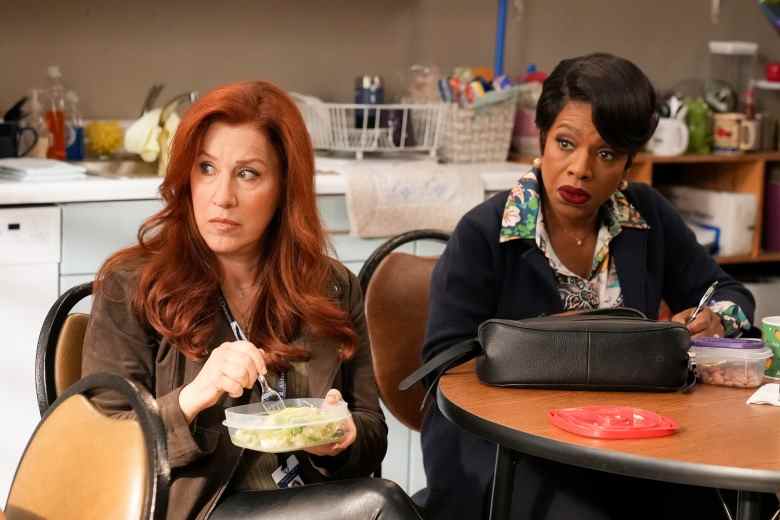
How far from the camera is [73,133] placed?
3.29 meters

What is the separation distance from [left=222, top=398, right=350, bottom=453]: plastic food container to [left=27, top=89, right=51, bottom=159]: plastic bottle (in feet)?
6.12

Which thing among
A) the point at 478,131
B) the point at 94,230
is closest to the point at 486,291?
the point at 94,230

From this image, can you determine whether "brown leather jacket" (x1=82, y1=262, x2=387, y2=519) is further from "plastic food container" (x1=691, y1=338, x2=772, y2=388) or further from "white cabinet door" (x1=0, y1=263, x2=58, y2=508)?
"white cabinet door" (x1=0, y1=263, x2=58, y2=508)

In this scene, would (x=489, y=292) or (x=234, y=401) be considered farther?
(x=489, y=292)

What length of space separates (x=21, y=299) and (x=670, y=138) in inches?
77.6

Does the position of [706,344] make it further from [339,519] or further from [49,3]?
[49,3]

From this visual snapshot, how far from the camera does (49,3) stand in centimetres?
334

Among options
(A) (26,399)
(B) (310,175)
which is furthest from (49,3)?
(B) (310,175)

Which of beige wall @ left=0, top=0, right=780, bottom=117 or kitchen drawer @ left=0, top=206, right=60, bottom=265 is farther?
beige wall @ left=0, top=0, right=780, bottom=117

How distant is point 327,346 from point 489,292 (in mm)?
392

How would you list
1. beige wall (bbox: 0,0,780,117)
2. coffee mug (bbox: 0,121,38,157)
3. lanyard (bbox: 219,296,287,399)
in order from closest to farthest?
lanyard (bbox: 219,296,287,399), coffee mug (bbox: 0,121,38,157), beige wall (bbox: 0,0,780,117)

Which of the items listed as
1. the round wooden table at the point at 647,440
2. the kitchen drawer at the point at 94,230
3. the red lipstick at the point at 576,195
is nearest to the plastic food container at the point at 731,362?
the round wooden table at the point at 647,440

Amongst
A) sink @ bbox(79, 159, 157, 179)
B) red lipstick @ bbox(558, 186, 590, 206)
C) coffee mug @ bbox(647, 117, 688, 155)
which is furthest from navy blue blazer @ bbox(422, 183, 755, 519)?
coffee mug @ bbox(647, 117, 688, 155)

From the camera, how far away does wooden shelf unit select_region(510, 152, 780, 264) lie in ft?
11.9
